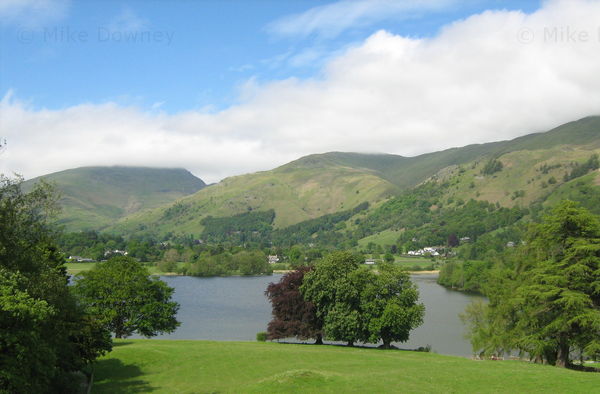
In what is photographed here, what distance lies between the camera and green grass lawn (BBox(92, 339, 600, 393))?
31688mm

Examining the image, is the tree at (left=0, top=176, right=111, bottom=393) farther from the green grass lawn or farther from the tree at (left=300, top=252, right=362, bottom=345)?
the tree at (left=300, top=252, right=362, bottom=345)

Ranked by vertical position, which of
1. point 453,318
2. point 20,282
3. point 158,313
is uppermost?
point 20,282

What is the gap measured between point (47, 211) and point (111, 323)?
124ft

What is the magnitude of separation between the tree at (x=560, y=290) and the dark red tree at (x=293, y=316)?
23082 millimetres

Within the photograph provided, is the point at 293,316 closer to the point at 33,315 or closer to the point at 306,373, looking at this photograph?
the point at 306,373

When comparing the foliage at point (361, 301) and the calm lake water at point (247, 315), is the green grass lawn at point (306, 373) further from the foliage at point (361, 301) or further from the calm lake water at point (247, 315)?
the calm lake water at point (247, 315)

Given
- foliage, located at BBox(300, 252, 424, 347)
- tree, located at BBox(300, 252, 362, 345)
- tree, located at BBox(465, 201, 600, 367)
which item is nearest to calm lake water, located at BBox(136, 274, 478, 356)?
foliage, located at BBox(300, 252, 424, 347)

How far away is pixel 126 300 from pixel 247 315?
152ft

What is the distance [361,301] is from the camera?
6094cm

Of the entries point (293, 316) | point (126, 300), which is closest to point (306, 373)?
Answer: point (293, 316)

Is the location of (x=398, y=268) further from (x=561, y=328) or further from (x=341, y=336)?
(x=561, y=328)

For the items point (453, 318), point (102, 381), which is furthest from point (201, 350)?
point (453, 318)

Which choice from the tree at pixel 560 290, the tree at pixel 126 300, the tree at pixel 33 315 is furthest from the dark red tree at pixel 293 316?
the tree at pixel 33 315

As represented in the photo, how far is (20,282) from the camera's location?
85.7ft
